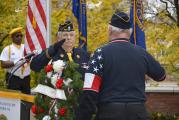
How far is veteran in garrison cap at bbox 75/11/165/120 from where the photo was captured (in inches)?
178

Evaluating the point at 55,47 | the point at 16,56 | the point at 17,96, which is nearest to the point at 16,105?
the point at 17,96

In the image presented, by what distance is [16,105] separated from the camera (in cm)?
722

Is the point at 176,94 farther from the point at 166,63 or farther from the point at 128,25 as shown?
the point at 128,25

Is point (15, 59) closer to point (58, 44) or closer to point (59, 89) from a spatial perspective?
point (59, 89)

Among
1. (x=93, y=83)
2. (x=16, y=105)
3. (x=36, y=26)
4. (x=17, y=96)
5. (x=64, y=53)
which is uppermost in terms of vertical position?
(x=36, y=26)

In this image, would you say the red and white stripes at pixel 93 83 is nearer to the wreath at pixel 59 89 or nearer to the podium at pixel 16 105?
the wreath at pixel 59 89

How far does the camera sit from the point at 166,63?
36.5 feet

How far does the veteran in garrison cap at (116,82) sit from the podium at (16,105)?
271cm

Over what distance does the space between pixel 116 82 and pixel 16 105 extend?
3.03 metres

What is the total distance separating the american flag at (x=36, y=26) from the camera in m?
7.51

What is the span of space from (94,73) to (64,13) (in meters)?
6.20

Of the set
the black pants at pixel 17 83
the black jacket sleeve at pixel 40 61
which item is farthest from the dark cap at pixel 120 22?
the black pants at pixel 17 83

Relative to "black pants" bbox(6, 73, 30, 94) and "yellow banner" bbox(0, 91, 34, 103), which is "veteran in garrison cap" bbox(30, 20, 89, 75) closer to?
"yellow banner" bbox(0, 91, 34, 103)

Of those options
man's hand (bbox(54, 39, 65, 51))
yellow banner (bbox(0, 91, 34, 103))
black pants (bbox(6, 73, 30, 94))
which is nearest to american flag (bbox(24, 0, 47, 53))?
yellow banner (bbox(0, 91, 34, 103))
